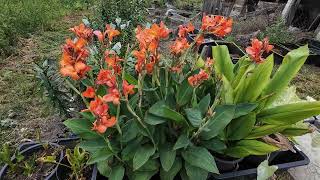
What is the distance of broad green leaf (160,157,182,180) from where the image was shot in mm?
1653

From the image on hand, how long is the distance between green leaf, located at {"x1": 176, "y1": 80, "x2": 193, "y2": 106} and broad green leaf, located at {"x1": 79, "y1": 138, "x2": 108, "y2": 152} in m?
0.45

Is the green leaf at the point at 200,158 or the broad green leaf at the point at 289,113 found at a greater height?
the broad green leaf at the point at 289,113

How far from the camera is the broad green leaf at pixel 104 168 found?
1647 millimetres

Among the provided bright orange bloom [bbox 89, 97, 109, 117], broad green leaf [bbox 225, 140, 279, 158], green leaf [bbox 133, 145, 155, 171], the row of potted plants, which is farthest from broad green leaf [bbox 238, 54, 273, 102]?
bright orange bloom [bbox 89, 97, 109, 117]

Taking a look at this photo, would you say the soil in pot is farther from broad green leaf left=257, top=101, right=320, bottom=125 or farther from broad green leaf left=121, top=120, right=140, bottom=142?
broad green leaf left=121, top=120, right=140, bottom=142

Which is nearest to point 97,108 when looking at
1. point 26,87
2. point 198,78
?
point 198,78

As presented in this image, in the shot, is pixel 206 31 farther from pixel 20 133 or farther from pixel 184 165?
pixel 20 133

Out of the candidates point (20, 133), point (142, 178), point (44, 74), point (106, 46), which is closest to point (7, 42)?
point (20, 133)

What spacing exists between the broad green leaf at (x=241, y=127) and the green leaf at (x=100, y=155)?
0.72 metres

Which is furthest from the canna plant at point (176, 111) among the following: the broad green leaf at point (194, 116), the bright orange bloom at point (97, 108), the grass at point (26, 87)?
the grass at point (26, 87)

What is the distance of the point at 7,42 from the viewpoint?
13.1 feet

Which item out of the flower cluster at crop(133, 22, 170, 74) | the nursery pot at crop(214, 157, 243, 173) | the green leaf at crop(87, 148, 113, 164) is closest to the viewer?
the flower cluster at crop(133, 22, 170, 74)

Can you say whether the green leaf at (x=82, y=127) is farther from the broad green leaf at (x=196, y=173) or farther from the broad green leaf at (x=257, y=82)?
the broad green leaf at (x=257, y=82)

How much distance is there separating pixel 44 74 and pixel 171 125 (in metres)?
1.00
